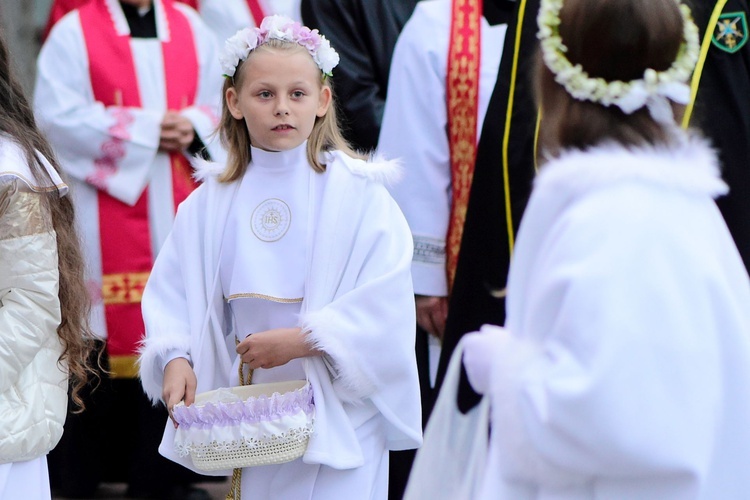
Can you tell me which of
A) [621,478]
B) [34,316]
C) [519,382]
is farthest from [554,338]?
[34,316]

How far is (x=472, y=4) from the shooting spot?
5262 millimetres

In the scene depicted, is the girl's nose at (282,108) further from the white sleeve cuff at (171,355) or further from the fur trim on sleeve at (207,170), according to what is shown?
the white sleeve cuff at (171,355)

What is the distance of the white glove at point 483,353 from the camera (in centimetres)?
265

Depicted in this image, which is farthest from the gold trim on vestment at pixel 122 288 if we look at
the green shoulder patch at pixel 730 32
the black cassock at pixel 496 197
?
the green shoulder patch at pixel 730 32

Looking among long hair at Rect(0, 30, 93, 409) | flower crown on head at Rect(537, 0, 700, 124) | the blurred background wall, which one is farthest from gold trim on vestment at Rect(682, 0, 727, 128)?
the blurred background wall

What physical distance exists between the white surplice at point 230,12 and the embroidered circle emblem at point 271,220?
2.83m

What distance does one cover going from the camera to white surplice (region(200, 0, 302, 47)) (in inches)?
259

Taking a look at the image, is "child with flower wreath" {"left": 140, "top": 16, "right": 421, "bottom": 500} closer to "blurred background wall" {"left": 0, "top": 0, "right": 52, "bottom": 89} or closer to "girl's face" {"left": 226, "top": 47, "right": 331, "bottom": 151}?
"girl's face" {"left": 226, "top": 47, "right": 331, "bottom": 151}

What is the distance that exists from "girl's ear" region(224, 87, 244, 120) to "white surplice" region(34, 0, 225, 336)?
73.6 inches

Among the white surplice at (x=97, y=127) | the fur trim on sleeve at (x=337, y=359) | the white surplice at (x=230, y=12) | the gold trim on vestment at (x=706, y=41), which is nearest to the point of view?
the fur trim on sleeve at (x=337, y=359)

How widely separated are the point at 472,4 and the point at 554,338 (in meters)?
2.99

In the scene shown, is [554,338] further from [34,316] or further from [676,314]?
[34,316]

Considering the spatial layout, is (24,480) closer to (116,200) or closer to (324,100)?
(324,100)

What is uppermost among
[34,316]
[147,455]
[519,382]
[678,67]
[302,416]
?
[678,67]
